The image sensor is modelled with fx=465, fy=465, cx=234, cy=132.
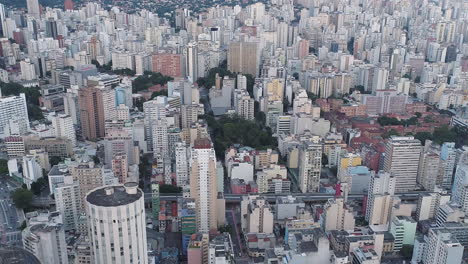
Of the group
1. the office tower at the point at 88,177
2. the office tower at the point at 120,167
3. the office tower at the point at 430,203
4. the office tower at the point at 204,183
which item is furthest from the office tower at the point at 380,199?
the office tower at the point at 88,177

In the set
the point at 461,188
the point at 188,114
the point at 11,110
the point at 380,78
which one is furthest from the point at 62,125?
the point at 380,78

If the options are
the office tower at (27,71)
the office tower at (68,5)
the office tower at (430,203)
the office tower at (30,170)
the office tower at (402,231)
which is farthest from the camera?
the office tower at (68,5)

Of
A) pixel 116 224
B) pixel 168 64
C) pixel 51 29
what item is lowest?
pixel 168 64

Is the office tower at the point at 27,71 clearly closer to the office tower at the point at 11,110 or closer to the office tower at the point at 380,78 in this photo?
the office tower at the point at 11,110

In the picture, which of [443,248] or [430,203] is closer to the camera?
[443,248]

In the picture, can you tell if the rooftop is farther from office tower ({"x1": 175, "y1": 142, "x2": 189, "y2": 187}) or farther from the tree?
the tree

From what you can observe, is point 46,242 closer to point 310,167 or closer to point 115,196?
point 115,196

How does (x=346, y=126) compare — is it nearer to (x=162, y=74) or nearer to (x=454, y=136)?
(x=454, y=136)
